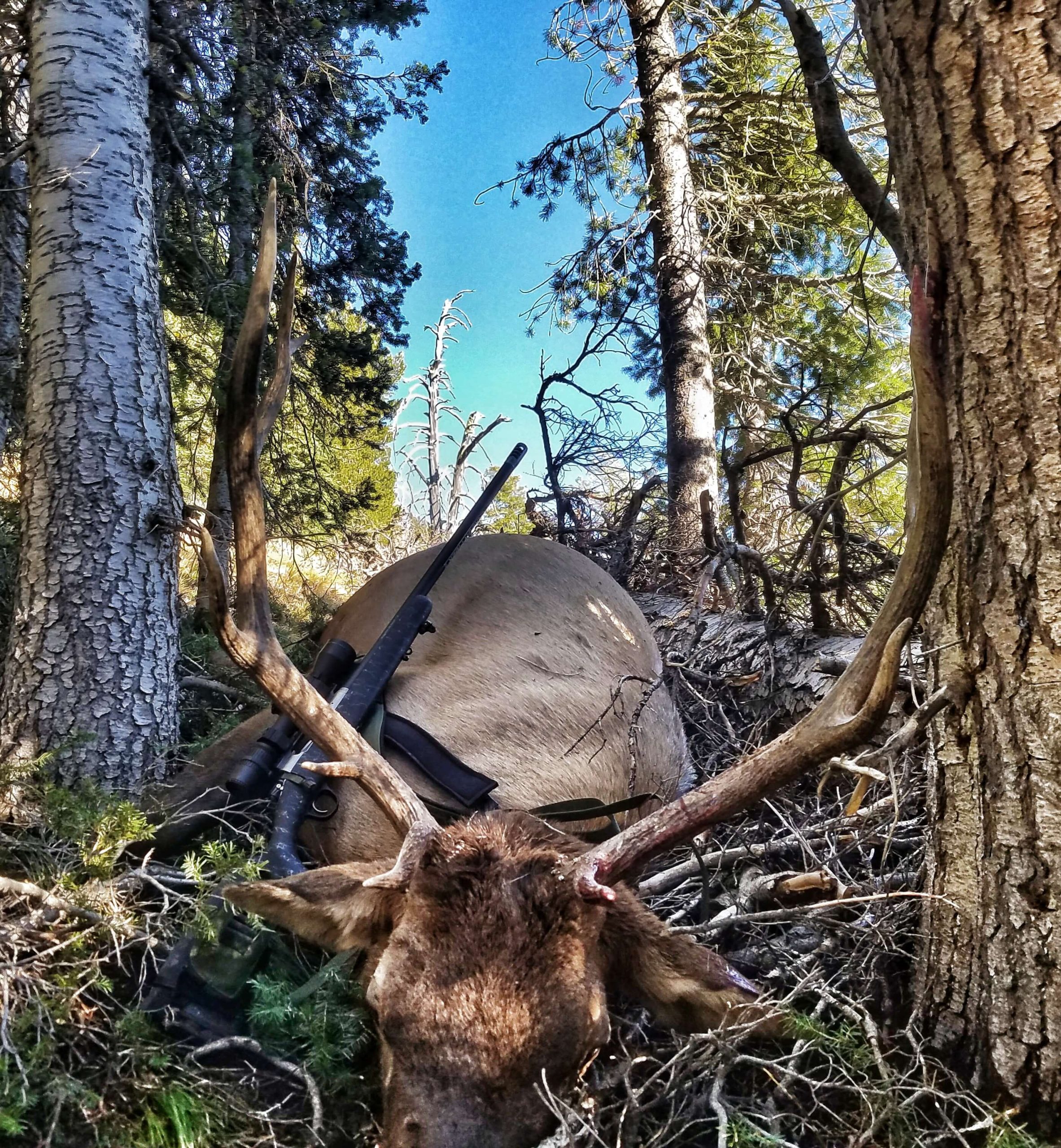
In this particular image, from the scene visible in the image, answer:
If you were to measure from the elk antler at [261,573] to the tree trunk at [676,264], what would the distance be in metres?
6.10

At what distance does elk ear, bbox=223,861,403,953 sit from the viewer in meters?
2.33

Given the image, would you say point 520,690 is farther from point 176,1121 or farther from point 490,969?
point 176,1121

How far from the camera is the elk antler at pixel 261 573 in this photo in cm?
251

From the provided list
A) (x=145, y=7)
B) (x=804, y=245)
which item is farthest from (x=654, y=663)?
(x=804, y=245)

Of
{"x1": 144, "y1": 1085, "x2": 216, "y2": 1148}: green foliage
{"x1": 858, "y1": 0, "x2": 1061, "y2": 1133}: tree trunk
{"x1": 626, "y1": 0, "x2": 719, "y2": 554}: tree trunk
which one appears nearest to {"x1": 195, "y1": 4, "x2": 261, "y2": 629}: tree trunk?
{"x1": 144, "y1": 1085, "x2": 216, "y2": 1148}: green foliage

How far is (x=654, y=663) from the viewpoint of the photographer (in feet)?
14.4

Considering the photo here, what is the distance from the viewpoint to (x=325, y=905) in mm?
2383

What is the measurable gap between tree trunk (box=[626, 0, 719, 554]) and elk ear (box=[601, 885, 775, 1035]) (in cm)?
645

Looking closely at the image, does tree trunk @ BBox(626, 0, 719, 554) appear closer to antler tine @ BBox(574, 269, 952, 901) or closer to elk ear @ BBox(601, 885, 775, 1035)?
antler tine @ BBox(574, 269, 952, 901)

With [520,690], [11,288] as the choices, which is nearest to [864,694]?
[520,690]

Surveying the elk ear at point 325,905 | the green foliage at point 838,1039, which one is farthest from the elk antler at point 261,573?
the green foliage at point 838,1039

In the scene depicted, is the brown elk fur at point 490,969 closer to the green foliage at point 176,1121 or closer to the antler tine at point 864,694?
the antler tine at point 864,694

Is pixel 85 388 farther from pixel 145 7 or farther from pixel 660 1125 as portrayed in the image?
pixel 660 1125

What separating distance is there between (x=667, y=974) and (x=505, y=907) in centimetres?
49
